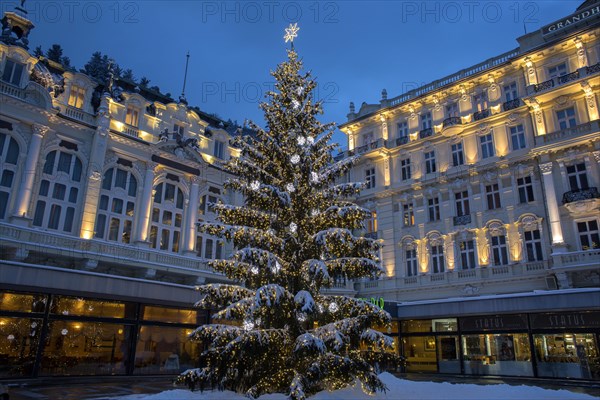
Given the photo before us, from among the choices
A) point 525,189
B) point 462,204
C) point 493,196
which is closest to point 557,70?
point 525,189

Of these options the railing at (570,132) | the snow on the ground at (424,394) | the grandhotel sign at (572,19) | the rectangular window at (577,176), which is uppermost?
the grandhotel sign at (572,19)

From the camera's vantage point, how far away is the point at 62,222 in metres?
23.9

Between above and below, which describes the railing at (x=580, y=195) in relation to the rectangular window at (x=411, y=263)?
above

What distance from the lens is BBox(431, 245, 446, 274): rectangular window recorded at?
29.2 meters

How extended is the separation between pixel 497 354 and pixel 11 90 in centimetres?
2968

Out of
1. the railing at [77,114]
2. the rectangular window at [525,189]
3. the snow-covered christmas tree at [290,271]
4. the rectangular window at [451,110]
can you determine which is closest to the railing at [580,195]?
the rectangular window at [525,189]

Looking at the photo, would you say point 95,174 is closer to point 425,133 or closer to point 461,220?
point 425,133

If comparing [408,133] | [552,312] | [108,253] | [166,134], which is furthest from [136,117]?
[552,312]

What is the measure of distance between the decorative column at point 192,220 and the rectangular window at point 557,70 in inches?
925

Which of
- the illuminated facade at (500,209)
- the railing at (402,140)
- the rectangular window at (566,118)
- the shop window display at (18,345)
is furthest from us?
the railing at (402,140)

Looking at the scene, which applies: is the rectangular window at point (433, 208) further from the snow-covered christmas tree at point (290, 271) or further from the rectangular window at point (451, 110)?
the snow-covered christmas tree at point (290, 271)

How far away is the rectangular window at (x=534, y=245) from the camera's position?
25312 mm

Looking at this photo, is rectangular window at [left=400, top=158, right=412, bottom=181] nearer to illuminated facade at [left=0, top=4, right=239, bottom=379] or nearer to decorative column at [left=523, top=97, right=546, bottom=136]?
decorative column at [left=523, top=97, right=546, bottom=136]

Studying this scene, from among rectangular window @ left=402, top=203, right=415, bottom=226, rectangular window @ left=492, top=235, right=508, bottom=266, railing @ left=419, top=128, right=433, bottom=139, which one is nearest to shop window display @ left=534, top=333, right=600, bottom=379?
rectangular window @ left=492, top=235, right=508, bottom=266
